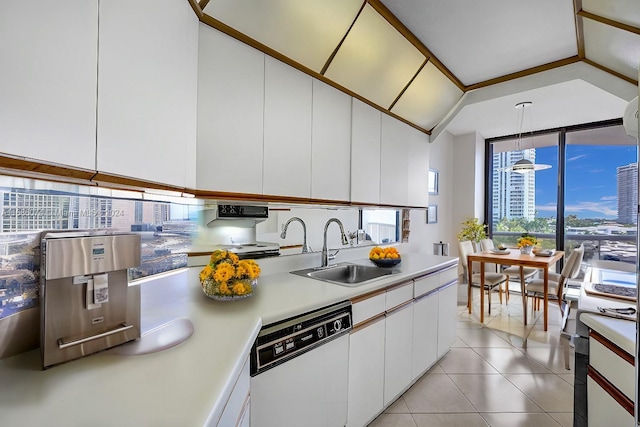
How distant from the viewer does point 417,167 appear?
3.28 m

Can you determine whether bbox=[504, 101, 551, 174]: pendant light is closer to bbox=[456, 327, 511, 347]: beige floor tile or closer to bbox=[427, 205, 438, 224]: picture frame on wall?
bbox=[427, 205, 438, 224]: picture frame on wall

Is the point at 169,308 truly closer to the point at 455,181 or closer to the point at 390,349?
the point at 390,349

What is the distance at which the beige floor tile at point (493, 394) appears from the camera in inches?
82.9

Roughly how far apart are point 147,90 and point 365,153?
1.79m

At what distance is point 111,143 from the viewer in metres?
0.87

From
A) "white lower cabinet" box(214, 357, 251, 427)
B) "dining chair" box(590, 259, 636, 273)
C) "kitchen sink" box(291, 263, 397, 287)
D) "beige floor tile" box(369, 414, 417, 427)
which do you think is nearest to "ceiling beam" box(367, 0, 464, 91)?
"kitchen sink" box(291, 263, 397, 287)

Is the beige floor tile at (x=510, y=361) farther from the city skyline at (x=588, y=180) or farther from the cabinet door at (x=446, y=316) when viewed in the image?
the city skyline at (x=588, y=180)

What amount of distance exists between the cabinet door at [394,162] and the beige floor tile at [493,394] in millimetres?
1648

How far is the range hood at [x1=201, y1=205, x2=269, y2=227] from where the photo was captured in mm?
1907

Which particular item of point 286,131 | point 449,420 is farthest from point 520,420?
point 286,131

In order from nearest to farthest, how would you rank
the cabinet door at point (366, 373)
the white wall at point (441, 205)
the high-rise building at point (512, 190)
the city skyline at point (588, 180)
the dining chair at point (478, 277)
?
1. the cabinet door at point (366, 373)
2. the dining chair at point (478, 277)
3. the white wall at point (441, 205)
4. the city skyline at point (588, 180)
5. the high-rise building at point (512, 190)

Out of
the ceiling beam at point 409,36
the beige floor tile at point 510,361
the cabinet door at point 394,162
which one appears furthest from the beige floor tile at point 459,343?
the ceiling beam at point 409,36

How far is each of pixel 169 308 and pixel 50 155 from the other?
2.83 feet

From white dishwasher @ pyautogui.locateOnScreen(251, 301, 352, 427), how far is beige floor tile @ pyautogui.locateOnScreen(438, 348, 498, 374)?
4.85 feet
